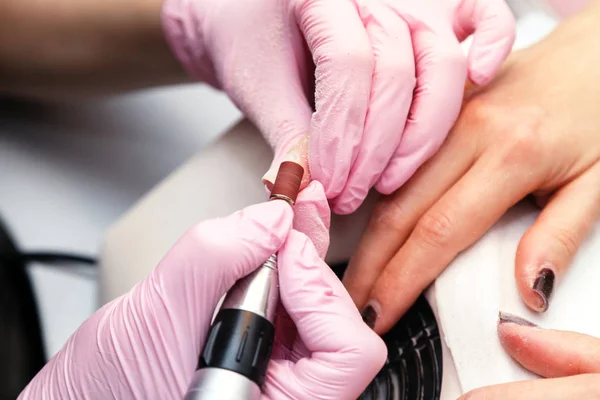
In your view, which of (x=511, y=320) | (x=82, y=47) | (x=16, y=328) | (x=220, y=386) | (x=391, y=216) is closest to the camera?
(x=220, y=386)

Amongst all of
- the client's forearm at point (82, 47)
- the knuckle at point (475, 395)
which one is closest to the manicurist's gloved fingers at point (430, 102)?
the knuckle at point (475, 395)

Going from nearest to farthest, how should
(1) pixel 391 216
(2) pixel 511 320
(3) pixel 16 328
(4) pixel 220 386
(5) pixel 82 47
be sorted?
(4) pixel 220 386 → (2) pixel 511 320 → (1) pixel 391 216 → (3) pixel 16 328 → (5) pixel 82 47

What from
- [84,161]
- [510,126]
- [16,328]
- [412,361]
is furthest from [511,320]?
[84,161]

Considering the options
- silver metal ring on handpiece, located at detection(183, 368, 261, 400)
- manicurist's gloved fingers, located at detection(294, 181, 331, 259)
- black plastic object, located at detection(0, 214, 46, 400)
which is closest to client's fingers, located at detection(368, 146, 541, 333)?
manicurist's gloved fingers, located at detection(294, 181, 331, 259)

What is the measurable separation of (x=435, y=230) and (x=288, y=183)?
0.19 meters

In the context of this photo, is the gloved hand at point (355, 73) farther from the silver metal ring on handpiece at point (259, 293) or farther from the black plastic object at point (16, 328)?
the black plastic object at point (16, 328)

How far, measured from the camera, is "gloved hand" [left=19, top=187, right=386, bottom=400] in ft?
1.46

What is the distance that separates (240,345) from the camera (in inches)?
16.3

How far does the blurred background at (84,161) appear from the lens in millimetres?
875

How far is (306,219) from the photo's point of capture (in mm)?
521

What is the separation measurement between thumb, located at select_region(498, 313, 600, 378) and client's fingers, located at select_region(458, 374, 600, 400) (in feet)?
0.06

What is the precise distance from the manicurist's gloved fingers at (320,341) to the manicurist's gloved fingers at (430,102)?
17 cm

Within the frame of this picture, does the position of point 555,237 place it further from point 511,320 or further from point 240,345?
point 240,345

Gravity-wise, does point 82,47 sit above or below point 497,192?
above
